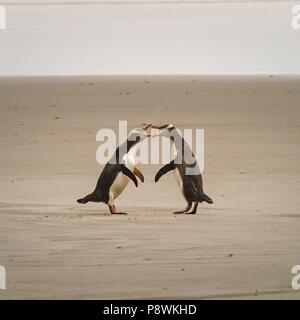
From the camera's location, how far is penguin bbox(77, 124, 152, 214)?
617 centimetres

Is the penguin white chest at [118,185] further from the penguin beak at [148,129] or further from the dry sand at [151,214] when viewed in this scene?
the penguin beak at [148,129]

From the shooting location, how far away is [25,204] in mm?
6574

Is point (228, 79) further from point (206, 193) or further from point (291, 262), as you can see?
point (291, 262)

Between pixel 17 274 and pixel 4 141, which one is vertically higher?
pixel 4 141

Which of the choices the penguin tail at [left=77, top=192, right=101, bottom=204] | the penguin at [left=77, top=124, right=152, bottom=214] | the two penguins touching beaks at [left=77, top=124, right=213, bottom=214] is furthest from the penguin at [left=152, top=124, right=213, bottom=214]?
the penguin tail at [left=77, top=192, right=101, bottom=204]

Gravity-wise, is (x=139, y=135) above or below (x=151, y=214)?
above

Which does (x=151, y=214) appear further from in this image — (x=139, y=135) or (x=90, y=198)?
(x=139, y=135)

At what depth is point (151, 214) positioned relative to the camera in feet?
20.5

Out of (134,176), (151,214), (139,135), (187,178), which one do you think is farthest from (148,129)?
(151,214)

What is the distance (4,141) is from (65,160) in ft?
3.96

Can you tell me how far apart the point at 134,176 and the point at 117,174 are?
0.49 feet

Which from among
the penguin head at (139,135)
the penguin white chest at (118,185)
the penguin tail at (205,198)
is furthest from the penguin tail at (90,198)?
the penguin tail at (205,198)
